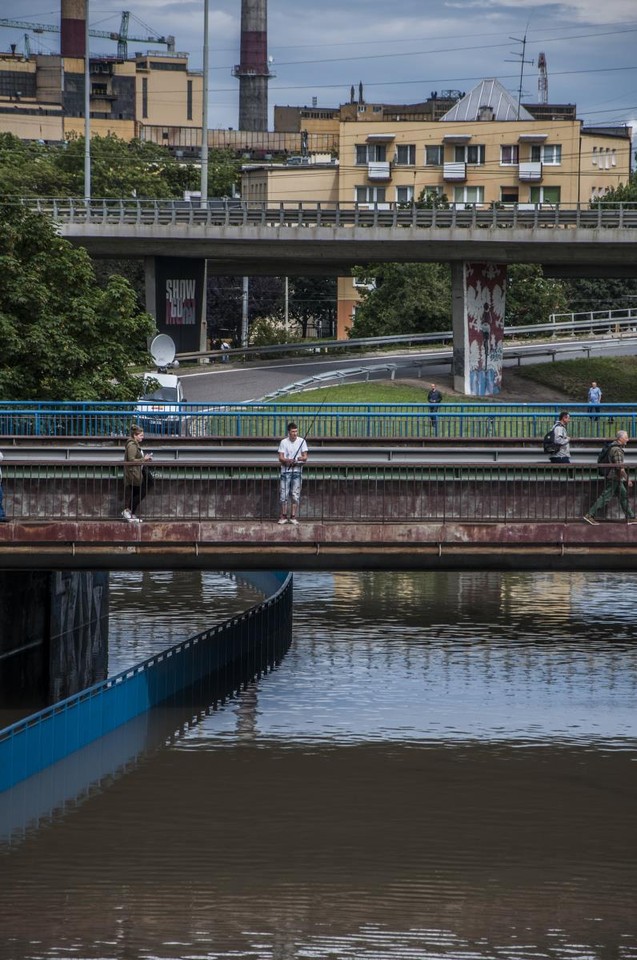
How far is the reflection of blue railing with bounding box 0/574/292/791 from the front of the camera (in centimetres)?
2444

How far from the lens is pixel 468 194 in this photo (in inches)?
4828

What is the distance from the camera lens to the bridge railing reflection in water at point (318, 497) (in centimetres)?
2606

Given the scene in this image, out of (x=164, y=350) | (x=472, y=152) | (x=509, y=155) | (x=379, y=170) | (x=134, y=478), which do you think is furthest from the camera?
(x=379, y=170)

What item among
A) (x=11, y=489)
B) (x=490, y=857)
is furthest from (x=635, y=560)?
(x=11, y=489)

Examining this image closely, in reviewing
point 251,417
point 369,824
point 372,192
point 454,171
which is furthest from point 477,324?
point 372,192

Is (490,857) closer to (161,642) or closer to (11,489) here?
(11,489)

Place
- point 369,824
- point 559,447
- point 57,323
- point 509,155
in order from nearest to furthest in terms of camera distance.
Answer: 1. point 369,824
2. point 559,447
3. point 57,323
4. point 509,155

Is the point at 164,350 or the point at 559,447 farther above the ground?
the point at 164,350

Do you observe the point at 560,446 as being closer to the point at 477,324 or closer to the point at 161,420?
the point at 161,420

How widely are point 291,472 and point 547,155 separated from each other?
99.9 m

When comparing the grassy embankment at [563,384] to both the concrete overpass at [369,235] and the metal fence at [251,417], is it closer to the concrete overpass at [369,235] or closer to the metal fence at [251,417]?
the concrete overpass at [369,235]

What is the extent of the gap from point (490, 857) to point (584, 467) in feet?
22.3

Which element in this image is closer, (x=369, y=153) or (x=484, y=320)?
(x=484, y=320)

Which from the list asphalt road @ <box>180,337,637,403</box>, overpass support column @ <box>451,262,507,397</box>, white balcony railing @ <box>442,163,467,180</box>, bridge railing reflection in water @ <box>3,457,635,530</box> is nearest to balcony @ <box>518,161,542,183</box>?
white balcony railing @ <box>442,163,467,180</box>
